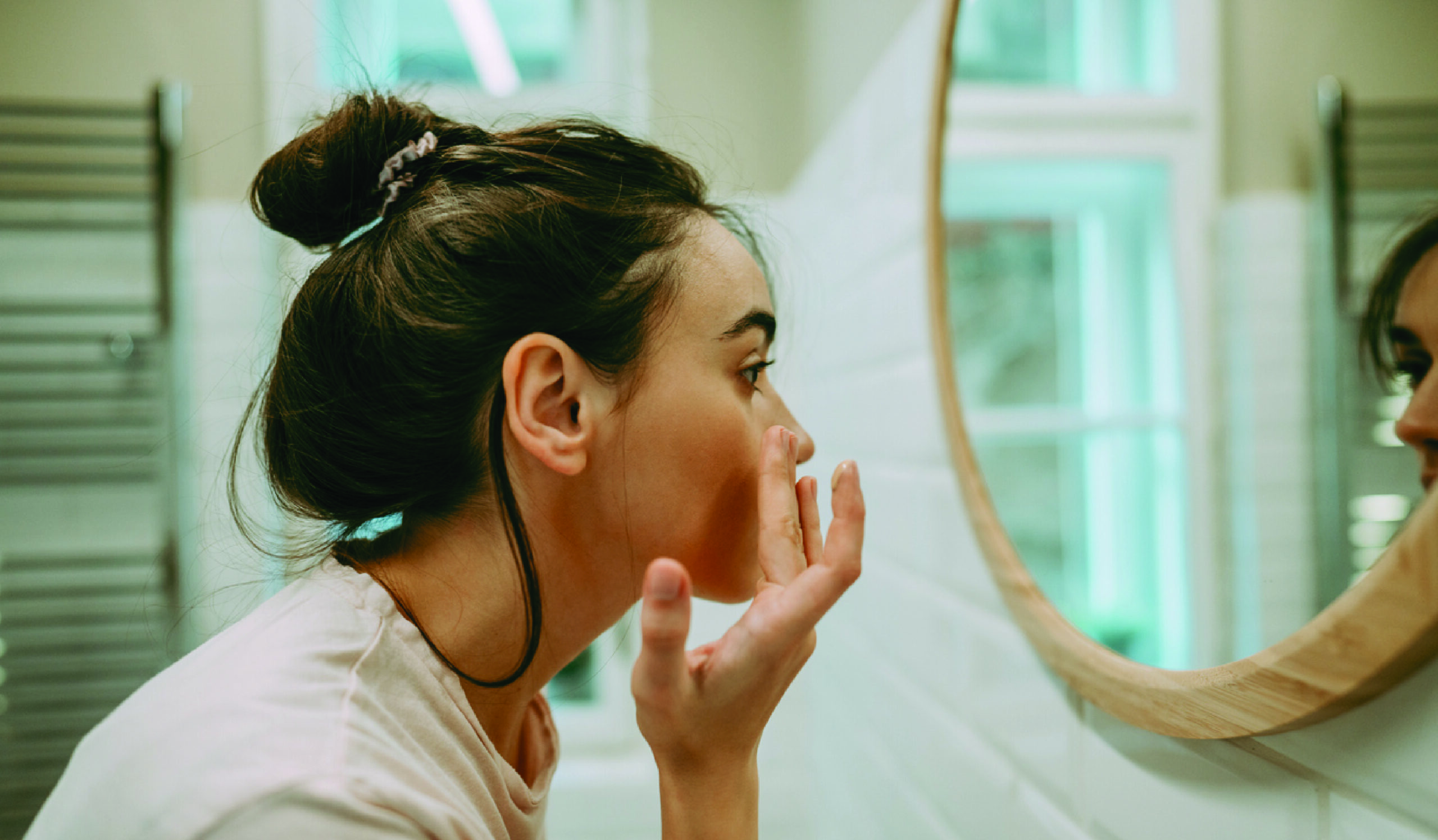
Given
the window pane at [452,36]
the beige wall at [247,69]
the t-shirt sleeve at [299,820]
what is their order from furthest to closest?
1. the window pane at [452,36]
2. the beige wall at [247,69]
3. the t-shirt sleeve at [299,820]

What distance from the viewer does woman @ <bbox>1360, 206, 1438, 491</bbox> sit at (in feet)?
1.06

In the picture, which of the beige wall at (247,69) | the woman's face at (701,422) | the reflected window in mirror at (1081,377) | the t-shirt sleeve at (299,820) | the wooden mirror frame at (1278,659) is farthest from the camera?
the beige wall at (247,69)

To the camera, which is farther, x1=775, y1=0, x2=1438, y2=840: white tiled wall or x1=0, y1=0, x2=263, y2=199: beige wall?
x1=0, y1=0, x2=263, y2=199: beige wall

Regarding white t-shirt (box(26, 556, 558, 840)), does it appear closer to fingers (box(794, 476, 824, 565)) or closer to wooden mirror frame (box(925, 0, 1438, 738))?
fingers (box(794, 476, 824, 565))

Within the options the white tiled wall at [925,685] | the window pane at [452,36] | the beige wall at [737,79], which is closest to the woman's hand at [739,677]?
the white tiled wall at [925,685]

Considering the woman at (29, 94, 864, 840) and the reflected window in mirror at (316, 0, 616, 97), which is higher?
the reflected window in mirror at (316, 0, 616, 97)

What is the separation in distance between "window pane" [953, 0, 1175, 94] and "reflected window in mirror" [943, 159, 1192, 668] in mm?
58

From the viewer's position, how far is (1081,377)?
26.1 inches

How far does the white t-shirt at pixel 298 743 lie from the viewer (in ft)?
1.44

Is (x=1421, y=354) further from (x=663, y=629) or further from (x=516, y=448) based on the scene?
(x=516, y=448)

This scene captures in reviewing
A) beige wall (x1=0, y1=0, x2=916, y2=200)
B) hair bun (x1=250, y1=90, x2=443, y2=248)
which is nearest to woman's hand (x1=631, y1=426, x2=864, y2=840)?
hair bun (x1=250, y1=90, x2=443, y2=248)

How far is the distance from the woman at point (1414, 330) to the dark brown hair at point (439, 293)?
43 cm

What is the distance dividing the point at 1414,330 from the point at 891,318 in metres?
0.73

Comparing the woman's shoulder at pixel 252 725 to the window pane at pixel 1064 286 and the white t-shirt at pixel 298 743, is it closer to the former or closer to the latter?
the white t-shirt at pixel 298 743
